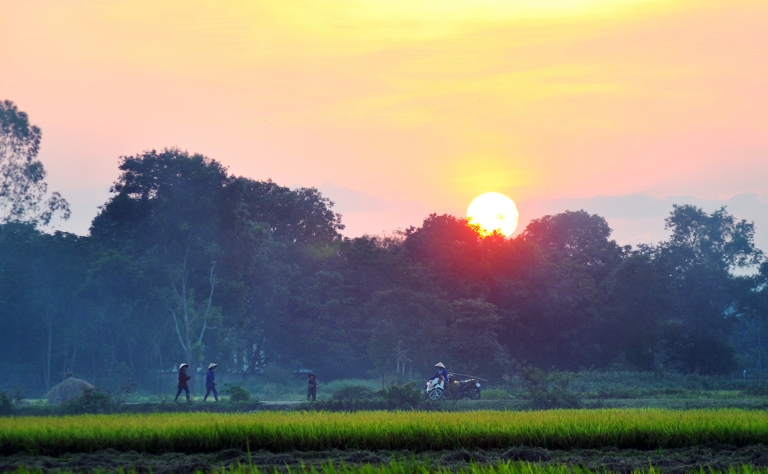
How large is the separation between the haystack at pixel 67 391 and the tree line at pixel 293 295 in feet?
48.6

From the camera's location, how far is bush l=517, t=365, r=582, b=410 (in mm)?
27250

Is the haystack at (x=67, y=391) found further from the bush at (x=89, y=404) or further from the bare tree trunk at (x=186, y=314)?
the bare tree trunk at (x=186, y=314)

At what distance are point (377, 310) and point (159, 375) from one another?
44.9 ft

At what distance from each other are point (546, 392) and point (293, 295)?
2869 cm

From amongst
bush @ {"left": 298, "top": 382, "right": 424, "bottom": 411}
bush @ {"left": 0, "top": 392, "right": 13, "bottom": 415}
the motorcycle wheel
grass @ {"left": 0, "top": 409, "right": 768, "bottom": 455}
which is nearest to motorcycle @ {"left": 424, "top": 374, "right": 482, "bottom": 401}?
the motorcycle wheel

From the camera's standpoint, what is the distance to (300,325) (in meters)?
51.8

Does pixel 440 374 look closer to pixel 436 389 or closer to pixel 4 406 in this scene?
pixel 436 389

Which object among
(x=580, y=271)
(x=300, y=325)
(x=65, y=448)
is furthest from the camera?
(x=580, y=271)

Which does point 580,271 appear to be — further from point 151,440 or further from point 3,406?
point 151,440

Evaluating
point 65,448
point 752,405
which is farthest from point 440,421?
point 752,405

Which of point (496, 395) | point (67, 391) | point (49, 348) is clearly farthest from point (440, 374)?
point (49, 348)

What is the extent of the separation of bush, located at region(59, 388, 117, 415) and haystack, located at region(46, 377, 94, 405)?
61.6 inches

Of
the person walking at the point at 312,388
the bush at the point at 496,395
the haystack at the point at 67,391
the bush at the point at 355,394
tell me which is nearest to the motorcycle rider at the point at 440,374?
the bush at the point at 355,394

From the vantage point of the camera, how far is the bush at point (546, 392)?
27250 millimetres
